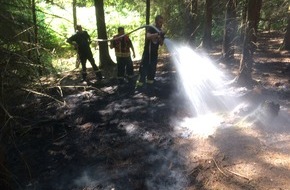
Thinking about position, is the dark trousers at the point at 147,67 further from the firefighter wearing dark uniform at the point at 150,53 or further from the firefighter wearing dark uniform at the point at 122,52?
the firefighter wearing dark uniform at the point at 122,52

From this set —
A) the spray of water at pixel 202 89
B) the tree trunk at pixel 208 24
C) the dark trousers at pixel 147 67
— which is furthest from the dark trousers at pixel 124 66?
the tree trunk at pixel 208 24

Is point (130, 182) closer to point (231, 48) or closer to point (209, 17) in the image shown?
point (231, 48)

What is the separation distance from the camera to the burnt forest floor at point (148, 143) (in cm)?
558

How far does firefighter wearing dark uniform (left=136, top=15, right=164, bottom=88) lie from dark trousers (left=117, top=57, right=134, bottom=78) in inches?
35.6

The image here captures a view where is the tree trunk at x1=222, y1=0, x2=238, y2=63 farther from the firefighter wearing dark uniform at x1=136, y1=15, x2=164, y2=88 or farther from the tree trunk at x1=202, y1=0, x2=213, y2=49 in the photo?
the firefighter wearing dark uniform at x1=136, y1=15, x2=164, y2=88

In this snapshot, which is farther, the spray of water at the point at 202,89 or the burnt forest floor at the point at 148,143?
the spray of water at the point at 202,89

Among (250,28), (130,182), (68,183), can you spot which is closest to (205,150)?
(130,182)

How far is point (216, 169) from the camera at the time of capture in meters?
5.85

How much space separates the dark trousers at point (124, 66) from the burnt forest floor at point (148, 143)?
4.91 feet

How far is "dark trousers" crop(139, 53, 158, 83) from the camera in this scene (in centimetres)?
1035

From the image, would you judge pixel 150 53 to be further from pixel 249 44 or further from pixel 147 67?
pixel 249 44

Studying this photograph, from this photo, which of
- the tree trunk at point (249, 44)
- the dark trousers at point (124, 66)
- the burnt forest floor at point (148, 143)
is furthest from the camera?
the dark trousers at point (124, 66)

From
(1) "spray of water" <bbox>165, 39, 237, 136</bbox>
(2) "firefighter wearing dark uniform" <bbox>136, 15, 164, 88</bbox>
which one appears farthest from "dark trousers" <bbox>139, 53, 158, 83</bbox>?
(1) "spray of water" <bbox>165, 39, 237, 136</bbox>

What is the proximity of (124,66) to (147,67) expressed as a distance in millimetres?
1461
